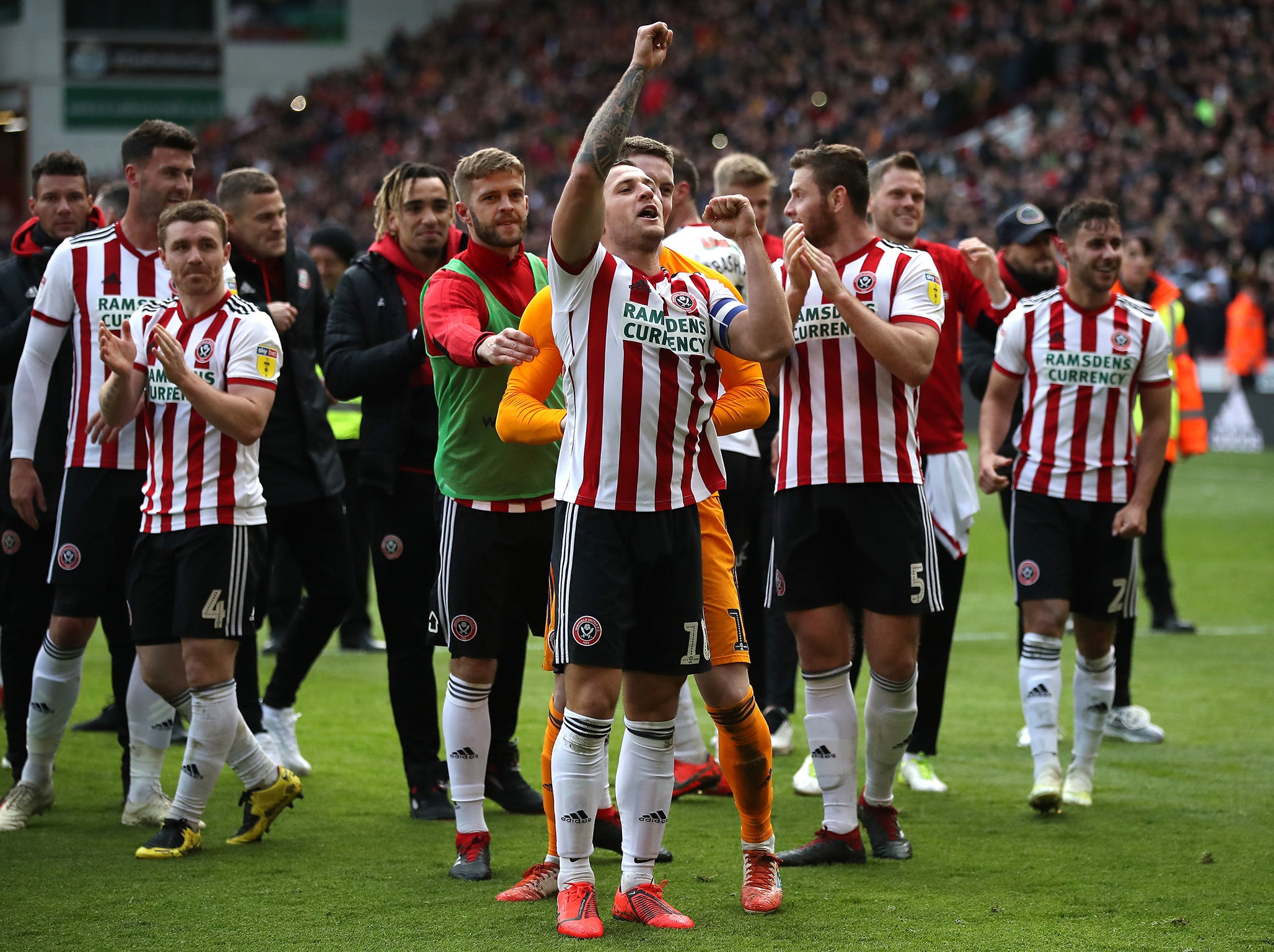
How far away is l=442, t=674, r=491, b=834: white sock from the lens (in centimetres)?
460

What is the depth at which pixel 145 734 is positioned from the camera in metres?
5.23

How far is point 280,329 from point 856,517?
216cm

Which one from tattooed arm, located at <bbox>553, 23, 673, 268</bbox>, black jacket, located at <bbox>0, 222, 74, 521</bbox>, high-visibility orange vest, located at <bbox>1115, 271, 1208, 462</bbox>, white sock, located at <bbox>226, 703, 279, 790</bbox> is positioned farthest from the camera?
high-visibility orange vest, located at <bbox>1115, 271, 1208, 462</bbox>

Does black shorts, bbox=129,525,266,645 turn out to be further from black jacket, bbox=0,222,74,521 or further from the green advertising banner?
the green advertising banner

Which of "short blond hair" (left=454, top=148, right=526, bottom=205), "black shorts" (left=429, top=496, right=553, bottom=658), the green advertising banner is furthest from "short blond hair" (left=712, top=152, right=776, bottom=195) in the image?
the green advertising banner

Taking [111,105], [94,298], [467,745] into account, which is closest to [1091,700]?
[467,745]

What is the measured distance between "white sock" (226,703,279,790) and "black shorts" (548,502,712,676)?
1302mm

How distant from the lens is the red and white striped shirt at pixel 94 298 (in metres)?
5.14

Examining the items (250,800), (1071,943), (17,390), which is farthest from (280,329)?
(1071,943)

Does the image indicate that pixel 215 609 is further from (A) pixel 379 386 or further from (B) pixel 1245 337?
(B) pixel 1245 337

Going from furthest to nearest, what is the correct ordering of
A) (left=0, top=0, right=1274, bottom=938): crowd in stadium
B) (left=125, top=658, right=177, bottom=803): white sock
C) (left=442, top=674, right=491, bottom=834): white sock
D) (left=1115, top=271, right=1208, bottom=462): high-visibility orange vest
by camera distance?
(left=1115, top=271, right=1208, bottom=462): high-visibility orange vest, (left=125, top=658, right=177, bottom=803): white sock, (left=442, top=674, right=491, bottom=834): white sock, (left=0, top=0, right=1274, bottom=938): crowd in stadium

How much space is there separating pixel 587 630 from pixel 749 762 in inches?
26.2

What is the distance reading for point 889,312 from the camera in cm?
466

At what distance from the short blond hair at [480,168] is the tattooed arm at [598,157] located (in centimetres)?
82
